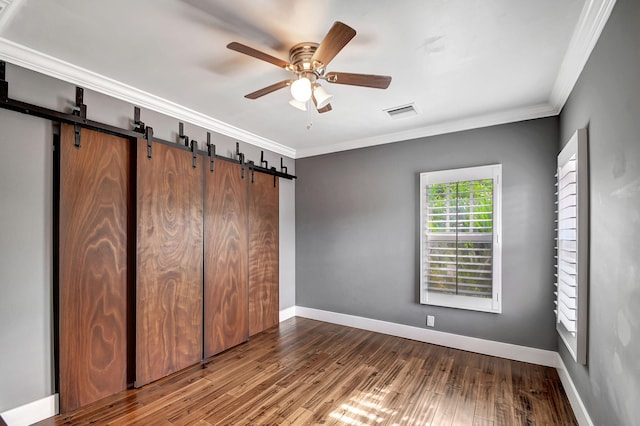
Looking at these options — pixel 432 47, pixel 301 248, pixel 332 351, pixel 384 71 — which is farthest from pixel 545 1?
pixel 301 248

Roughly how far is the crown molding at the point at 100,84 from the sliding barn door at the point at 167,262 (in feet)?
1.30

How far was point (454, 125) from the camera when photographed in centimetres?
351

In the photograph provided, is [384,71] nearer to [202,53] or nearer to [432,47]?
[432,47]

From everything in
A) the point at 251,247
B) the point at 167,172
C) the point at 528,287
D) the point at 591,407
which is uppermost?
the point at 167,172

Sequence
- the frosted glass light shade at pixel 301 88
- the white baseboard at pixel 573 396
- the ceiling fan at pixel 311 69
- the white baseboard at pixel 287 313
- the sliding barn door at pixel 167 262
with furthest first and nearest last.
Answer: the white baseboard at pixel 287 313
the sliding barn door at pixel 167 262
the white baseboard at pixel 573 396
the frosted glass light shade at pixel 301 88
the ceiling fan at pixel 311 69

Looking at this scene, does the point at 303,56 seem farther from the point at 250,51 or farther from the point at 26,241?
the point at 26,241

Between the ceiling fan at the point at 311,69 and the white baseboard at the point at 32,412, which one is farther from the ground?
the ceiling fan at the point at 311,69

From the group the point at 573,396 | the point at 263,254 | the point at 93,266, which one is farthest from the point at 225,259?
the point at 573,396

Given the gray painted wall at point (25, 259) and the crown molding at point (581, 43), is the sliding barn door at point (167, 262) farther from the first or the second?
the crown molding at point (581, 43)

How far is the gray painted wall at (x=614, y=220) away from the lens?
133 cm

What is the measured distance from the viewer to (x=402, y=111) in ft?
10.4

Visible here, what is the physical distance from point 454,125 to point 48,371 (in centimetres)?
442

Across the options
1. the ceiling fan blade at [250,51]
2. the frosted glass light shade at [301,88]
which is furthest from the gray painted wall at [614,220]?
the ceiling fan blade at [250,51]

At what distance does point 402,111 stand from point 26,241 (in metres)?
3.42
